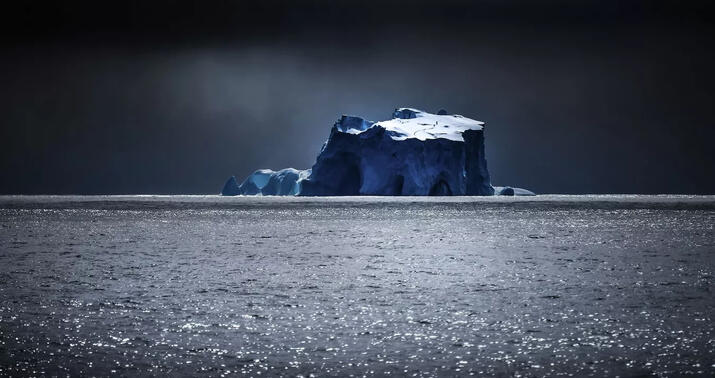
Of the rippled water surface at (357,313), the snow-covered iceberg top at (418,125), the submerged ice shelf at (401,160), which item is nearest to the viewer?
the rippled water surface at (357,313)

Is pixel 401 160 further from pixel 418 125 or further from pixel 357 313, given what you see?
pixel 357 313

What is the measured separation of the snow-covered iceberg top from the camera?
181ft

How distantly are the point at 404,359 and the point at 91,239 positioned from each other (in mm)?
13964

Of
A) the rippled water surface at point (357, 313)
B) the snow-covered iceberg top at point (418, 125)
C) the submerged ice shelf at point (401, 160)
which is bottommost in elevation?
the rippled water surface at point (357, 313)

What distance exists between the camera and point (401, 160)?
5431 centimetres

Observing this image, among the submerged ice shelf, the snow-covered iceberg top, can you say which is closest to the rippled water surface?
the submerged ice shelf

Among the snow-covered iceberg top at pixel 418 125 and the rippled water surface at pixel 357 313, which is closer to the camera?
the rippled water surface at pixel 357 313

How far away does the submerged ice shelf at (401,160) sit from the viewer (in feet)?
177

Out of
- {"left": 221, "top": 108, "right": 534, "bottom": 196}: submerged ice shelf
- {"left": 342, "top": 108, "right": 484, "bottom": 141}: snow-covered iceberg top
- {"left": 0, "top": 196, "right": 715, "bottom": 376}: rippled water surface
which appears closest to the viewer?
{"left": 0, "top": 196, "right": 715, "bottom": 376}: rippled water surface

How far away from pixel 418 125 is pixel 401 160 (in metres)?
6.35

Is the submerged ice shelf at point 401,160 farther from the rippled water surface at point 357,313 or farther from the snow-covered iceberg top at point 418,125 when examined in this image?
the rippled water surface at point 357,313

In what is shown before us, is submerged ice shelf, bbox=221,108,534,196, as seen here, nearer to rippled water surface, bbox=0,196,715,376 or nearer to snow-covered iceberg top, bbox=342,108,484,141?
snow-covered iceberg top, bbox=342,108,484,141

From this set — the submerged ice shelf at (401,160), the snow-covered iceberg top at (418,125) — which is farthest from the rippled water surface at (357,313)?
the snow-covered iceberg top at (418,125)

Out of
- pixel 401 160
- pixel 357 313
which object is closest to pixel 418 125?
pixel 401 160
